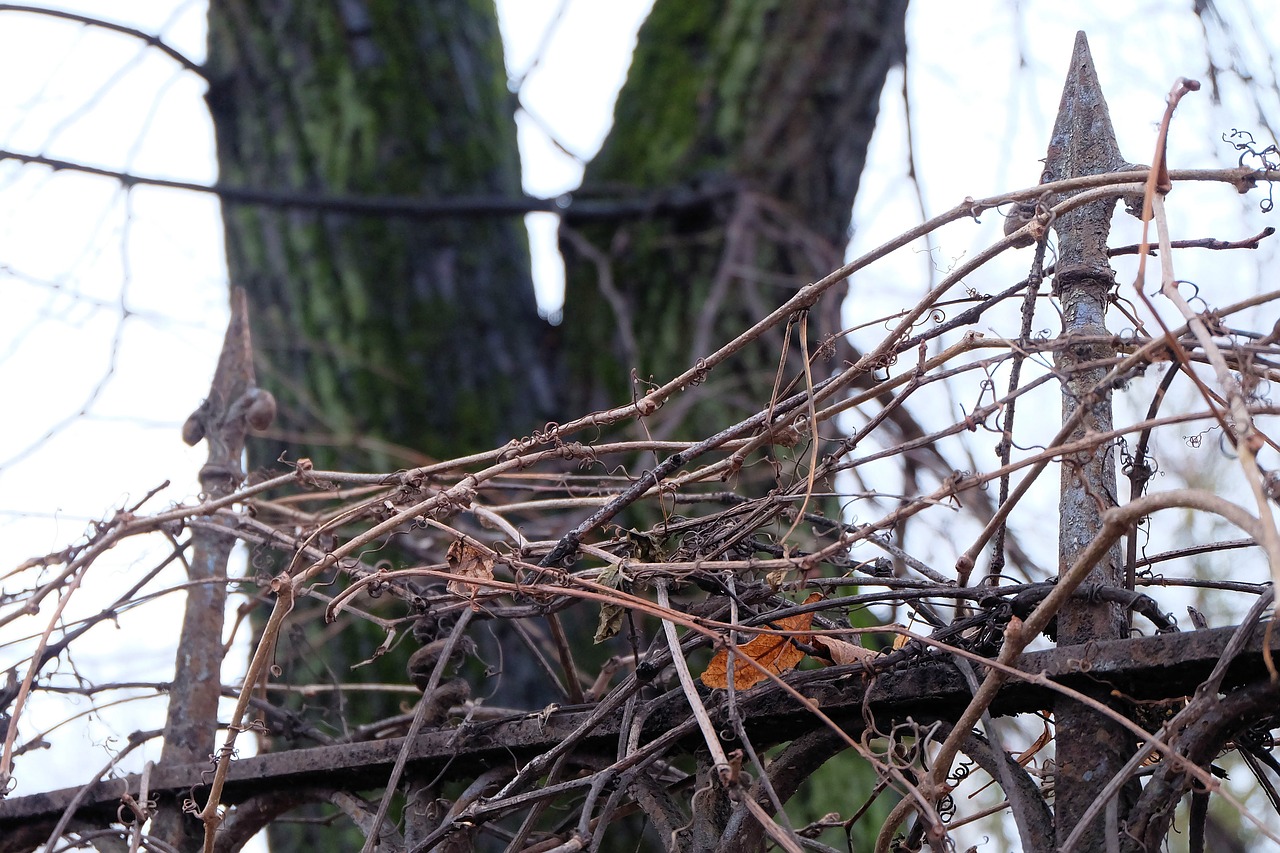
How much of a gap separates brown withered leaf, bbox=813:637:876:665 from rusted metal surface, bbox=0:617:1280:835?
5cm

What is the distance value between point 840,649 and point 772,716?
0.08 meters

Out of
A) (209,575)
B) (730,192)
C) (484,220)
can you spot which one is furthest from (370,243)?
(209,575)

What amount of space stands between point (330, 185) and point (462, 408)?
597 mm

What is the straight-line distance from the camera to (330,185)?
107 inches

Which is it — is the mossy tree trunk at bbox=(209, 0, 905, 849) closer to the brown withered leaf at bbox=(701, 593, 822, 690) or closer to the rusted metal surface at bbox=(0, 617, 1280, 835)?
the rusted metal surface at bbox=(0, 617, 1280, 835)

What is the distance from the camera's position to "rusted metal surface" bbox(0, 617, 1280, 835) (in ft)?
2.52

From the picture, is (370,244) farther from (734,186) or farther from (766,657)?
(766,657)

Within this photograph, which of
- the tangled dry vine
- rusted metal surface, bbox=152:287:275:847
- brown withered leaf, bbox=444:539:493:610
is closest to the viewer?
the tangled dry vine

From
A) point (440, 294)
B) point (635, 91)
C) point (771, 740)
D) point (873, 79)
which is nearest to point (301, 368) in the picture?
point (440, 294)

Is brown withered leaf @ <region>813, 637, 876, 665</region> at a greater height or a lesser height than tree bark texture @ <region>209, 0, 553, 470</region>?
lesser

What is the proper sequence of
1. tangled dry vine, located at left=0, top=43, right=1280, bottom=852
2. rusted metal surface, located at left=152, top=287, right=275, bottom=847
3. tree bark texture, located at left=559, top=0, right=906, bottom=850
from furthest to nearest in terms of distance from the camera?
tree bark texture, located at left=559, top=0, right=906, bottom=850, rusted metal surface, located at left=152, top=287, right=275, bottom=847, tangled dry vine, located at left=0, top=43, right=1280, bottom=852

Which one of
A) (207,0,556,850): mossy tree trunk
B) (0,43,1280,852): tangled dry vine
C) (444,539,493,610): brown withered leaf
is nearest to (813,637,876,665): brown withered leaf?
(0,43,1280,852): tangled dry vine

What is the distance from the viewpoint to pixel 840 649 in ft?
3.03

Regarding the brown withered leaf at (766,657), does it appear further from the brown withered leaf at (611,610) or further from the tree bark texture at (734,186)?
the tree bark texture at (734,186)
